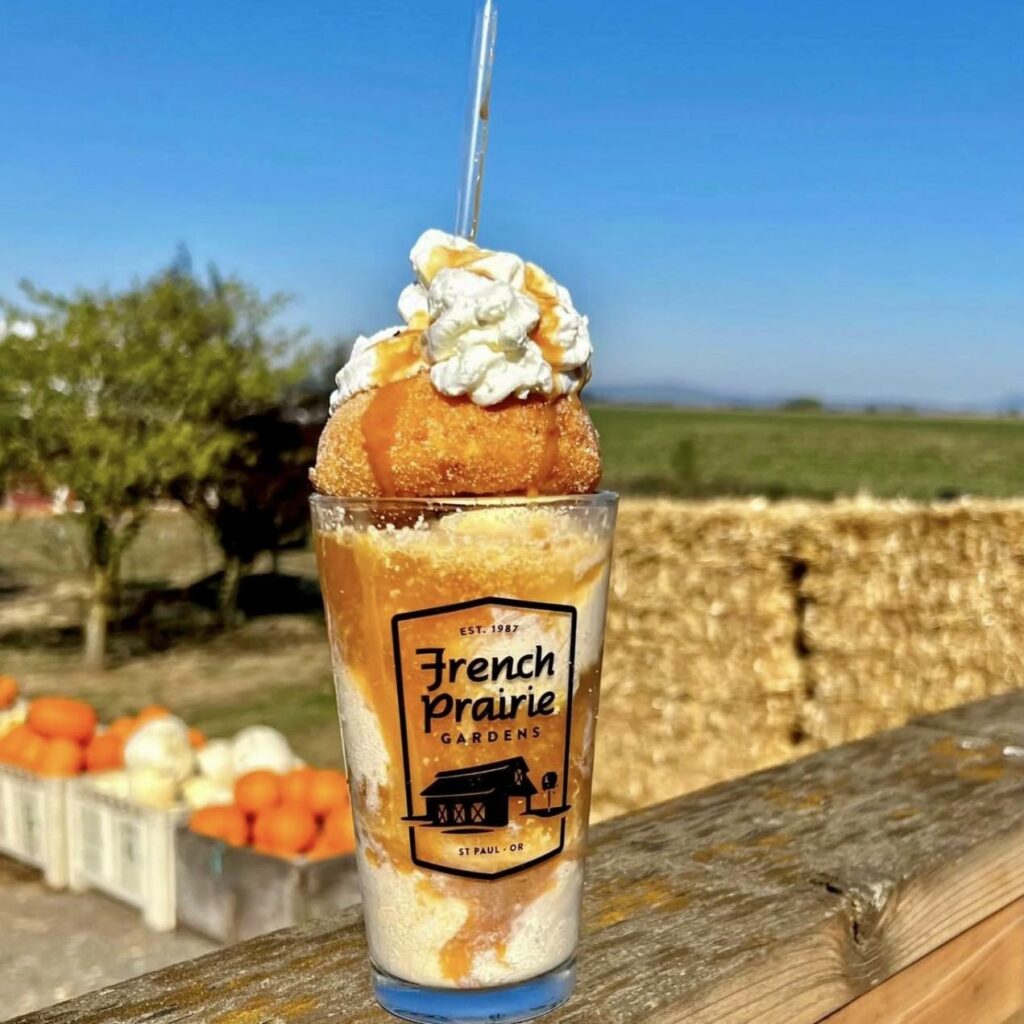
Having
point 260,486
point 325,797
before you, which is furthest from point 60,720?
point 260,486

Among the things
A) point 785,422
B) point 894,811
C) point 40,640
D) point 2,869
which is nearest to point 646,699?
point 2,869

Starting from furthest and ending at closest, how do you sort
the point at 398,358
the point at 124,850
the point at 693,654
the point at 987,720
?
the point at 693,654, the point at 124,850, the point at 987,720, the point at 398,358

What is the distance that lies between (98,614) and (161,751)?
21.2 ft

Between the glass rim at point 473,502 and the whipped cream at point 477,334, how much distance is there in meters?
0.09

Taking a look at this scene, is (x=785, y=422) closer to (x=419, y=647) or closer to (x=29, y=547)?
(x=29, y=547)

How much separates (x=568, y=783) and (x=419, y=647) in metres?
0.19

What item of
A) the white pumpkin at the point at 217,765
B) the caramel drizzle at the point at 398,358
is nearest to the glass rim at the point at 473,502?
the caramel drizzle at the point at 398,358

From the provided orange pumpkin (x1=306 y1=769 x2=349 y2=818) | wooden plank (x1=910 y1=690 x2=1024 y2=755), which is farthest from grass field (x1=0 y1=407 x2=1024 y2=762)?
wooden plank (x1=910 y1=690 x2=1024 y2=755)

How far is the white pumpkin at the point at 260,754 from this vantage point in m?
4.93

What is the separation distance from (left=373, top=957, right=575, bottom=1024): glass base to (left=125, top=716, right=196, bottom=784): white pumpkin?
4.06 metres

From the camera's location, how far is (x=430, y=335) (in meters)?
1.02

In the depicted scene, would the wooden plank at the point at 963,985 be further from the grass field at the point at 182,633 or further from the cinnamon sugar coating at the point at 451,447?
the grass field at the point at 182,633

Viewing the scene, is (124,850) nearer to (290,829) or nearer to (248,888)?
(248,888)

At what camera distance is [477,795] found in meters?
0.98
